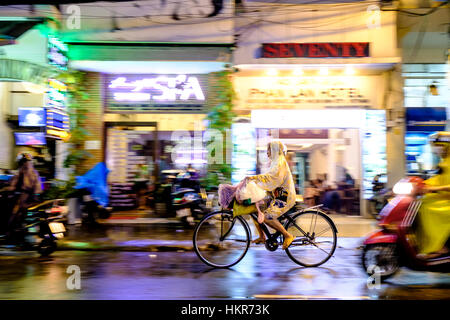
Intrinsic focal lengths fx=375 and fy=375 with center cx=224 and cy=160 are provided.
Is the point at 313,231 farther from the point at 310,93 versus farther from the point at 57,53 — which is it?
the point at 57,53

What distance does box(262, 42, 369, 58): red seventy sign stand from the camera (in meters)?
9.90

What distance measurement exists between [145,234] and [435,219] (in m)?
6.01

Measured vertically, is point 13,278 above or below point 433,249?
below

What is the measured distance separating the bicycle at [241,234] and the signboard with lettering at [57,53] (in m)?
6.00

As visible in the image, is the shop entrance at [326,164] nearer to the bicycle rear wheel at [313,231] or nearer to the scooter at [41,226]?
the bicycle rear wheel at [313,231]

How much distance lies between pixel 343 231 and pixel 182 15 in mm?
6976

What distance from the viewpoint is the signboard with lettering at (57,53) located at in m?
8.94

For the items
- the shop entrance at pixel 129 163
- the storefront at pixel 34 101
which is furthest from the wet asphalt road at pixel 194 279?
the shop entrance at pixel 129 163

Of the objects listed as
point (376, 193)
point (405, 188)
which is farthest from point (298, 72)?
point (405, 188)
